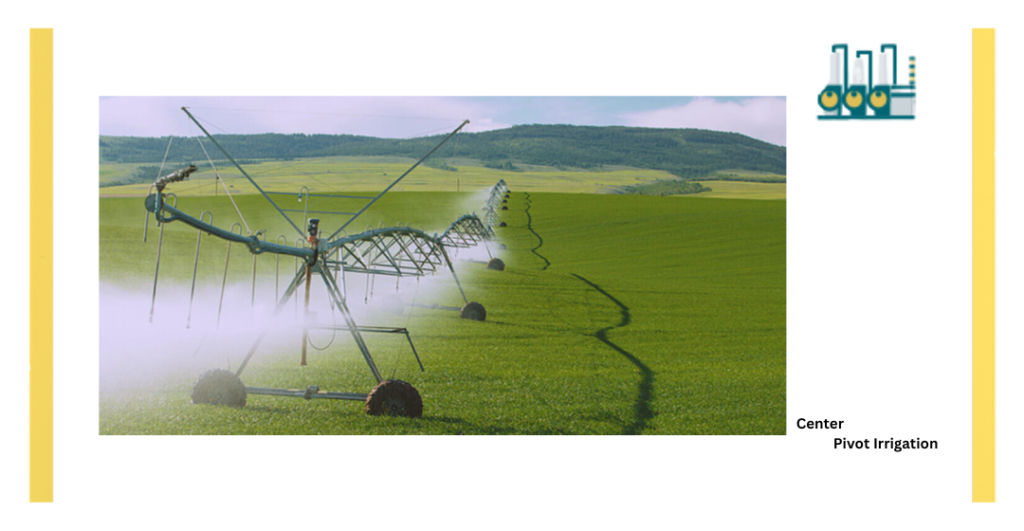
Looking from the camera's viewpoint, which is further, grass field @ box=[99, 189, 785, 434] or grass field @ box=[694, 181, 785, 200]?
grass field @ box=[694, 181, 785, 200]

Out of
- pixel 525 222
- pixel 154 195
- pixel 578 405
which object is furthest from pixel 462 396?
pixel 525 222

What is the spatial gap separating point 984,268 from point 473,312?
39.1 feet

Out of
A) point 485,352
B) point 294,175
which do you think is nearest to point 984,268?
point 485,352

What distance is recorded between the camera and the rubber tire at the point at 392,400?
892cm

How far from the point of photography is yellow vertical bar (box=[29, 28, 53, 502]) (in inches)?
329

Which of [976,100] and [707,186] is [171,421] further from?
[707,186]

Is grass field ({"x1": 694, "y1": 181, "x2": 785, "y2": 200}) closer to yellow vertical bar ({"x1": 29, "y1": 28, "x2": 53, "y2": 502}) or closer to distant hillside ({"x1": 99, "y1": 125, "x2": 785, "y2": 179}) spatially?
distant hillside ({"x1": 99, "y1": 125, "x2": 785, "y2": 179})

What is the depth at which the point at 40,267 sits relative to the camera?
28.0 feet

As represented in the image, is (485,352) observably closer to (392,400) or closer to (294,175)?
(294,175)

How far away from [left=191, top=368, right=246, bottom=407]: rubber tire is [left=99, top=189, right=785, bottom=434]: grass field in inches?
7.4

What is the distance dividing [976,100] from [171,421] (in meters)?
10.8

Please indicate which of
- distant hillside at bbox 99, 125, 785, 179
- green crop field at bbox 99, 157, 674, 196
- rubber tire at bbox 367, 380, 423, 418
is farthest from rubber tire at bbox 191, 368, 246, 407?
distant hillside at bbox 99, 125, 785, 179

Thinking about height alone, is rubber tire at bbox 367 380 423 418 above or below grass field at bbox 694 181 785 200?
below

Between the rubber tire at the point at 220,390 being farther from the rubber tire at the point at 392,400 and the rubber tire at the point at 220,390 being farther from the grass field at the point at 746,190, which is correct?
the grass field at the point at 746,190
